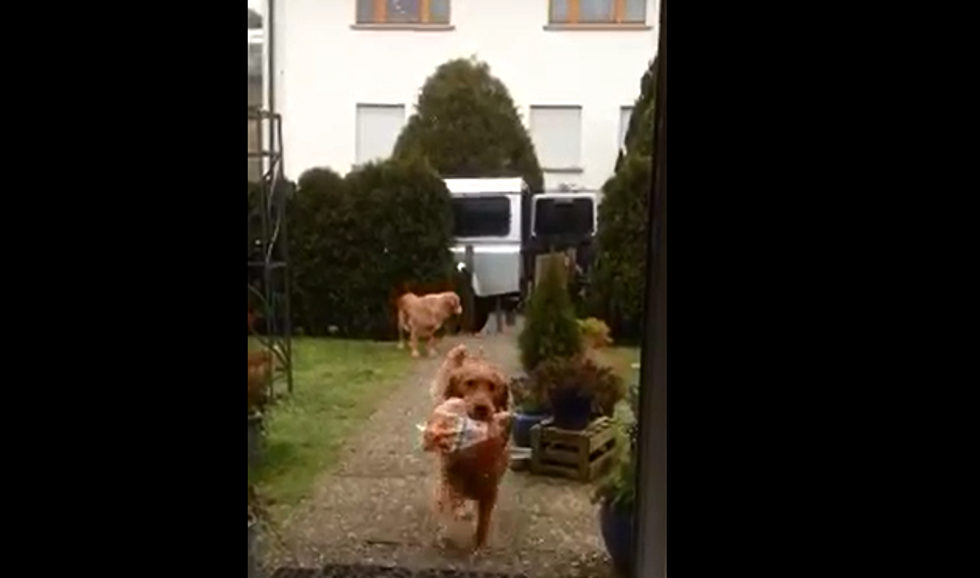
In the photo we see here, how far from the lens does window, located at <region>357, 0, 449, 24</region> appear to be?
1.50m

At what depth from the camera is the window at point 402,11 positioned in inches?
59.1

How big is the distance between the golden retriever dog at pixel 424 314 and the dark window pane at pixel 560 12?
41cm

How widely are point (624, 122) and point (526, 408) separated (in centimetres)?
42

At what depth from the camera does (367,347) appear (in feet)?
5.19

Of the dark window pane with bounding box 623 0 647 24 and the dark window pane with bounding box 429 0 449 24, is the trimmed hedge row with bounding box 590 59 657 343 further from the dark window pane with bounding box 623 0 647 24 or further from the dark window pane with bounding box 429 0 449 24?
the dark window pane with bounding box 429 0 449 24

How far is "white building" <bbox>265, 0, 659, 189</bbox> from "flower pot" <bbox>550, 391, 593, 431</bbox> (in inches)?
11.7

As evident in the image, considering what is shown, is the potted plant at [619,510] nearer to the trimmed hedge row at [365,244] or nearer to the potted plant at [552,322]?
the potted plant at [552,322]

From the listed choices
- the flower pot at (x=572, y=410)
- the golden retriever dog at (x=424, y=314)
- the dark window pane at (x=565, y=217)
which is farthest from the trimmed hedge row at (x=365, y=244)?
the flower pot at (x=572, y=410)

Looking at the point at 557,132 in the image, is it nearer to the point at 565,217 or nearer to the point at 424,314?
the point at 565,217
